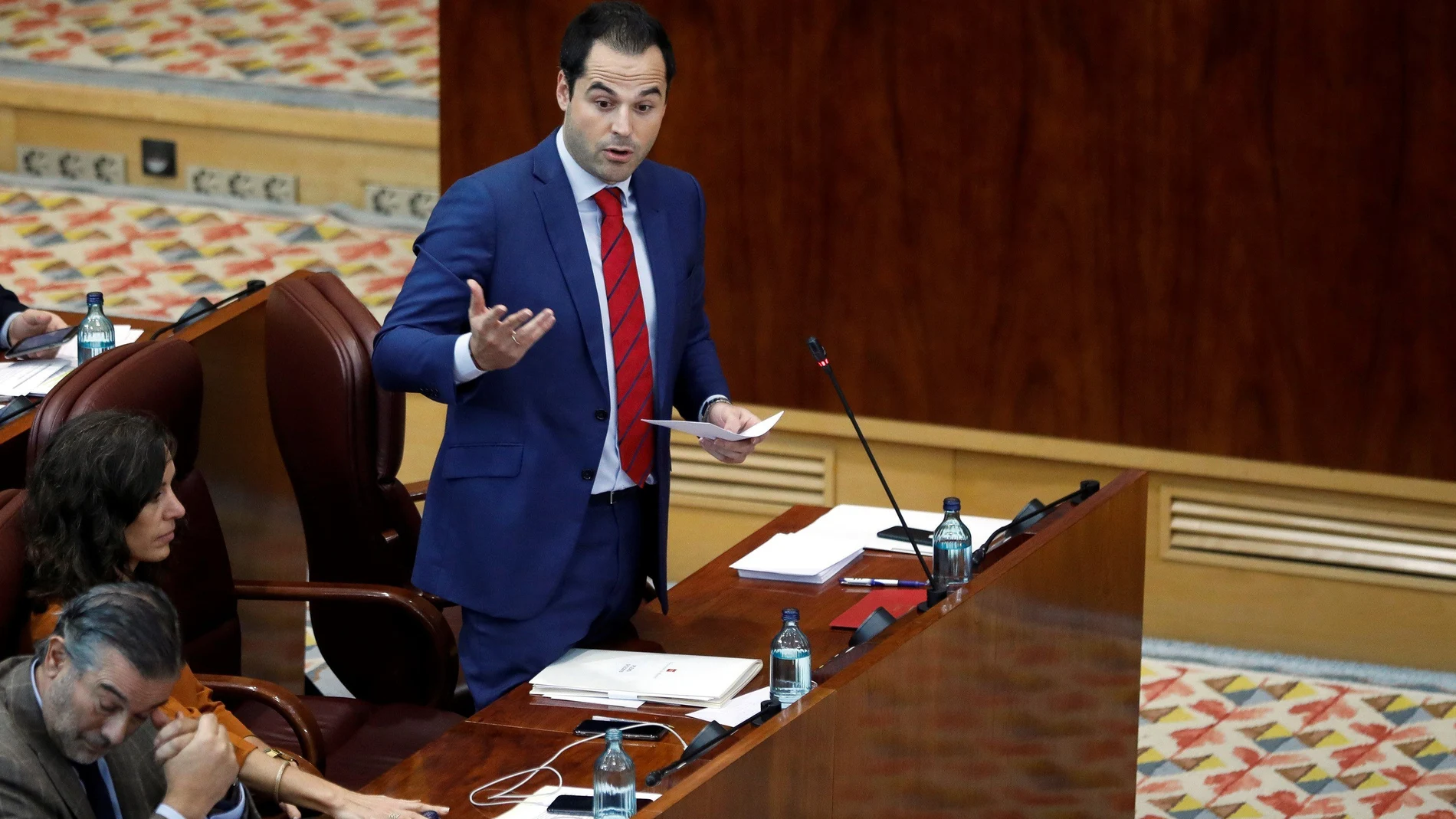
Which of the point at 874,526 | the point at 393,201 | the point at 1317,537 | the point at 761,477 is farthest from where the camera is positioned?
the point at 393,201

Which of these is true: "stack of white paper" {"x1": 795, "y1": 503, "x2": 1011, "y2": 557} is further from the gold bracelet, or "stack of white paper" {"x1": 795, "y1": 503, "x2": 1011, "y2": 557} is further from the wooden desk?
the gold bracelet

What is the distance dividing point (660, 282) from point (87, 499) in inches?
33.6

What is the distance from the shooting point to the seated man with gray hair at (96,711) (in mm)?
1946

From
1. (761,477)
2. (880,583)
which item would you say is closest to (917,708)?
(880,583)

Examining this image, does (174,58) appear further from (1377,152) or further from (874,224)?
(1377,152)

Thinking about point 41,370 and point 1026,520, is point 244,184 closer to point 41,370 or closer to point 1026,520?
point 41,370

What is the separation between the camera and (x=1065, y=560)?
2.85 meters

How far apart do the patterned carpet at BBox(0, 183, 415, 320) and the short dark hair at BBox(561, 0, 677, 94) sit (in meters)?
4.12

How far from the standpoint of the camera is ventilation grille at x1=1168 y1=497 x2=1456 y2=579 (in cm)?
443

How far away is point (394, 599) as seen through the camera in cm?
307

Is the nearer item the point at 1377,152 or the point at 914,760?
the point at 914,760

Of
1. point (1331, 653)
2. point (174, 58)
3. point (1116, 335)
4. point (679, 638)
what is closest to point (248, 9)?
point (174, 58)

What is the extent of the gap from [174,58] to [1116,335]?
5057 millimetres

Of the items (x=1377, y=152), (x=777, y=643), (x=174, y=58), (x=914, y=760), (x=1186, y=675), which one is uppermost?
(x=174, y=58)
